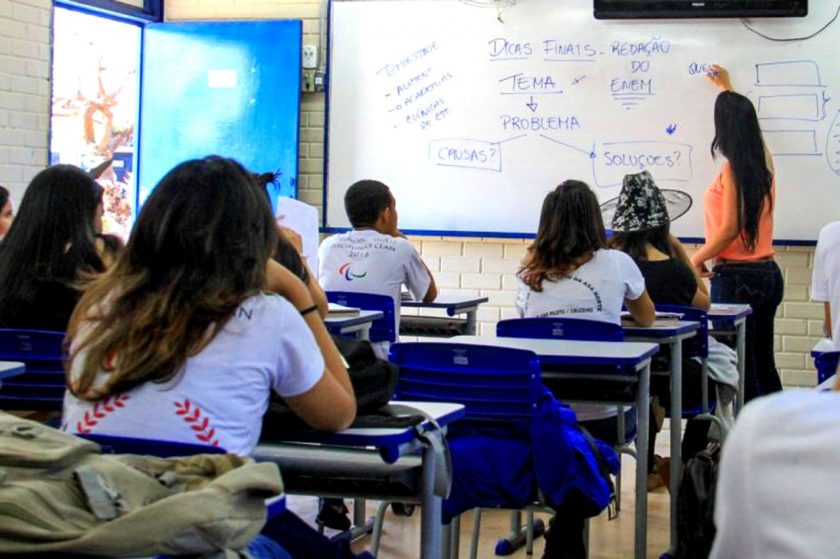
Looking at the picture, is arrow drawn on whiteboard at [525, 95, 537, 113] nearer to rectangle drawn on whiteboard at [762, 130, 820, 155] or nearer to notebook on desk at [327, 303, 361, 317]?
rectangle drawn on whiteboard at [762, 130, 820, 155]

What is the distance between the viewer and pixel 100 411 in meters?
2.03

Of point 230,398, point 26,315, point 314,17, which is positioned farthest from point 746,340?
point 230,398

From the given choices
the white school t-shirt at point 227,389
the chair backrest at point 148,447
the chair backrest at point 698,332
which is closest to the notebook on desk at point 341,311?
the chair backrest at point 698,332

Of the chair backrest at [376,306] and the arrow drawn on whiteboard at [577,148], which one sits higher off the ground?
the arrow drawn on whiteboard at [577,148]

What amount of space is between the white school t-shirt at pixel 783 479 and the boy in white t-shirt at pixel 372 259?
4.13 m

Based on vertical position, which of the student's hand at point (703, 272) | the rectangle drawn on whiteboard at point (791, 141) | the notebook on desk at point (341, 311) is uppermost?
the rectangle drawn on whiteboard at point (791, 141)

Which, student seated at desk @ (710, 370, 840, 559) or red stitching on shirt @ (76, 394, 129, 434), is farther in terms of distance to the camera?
red stitching on shirt @ (76, 394, 129, 434)

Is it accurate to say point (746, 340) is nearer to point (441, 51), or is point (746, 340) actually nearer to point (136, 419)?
point (441, 51)

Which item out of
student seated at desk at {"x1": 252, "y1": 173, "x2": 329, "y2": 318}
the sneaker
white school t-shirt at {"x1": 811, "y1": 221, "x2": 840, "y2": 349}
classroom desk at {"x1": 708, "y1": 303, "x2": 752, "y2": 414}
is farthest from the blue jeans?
student seated at desk at {"x1": 252, "y1": 173, "x2": 329, "y2": 318}

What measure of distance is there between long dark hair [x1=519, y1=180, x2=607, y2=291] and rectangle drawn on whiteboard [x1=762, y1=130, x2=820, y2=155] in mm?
2230

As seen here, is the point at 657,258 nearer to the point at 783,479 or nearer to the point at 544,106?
the point at 544,106

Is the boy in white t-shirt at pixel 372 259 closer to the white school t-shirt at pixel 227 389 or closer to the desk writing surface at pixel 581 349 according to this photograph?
the desk writing surface at pixel 581 349

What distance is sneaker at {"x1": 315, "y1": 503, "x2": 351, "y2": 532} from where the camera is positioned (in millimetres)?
4199

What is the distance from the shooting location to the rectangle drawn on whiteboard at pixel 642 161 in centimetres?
623
